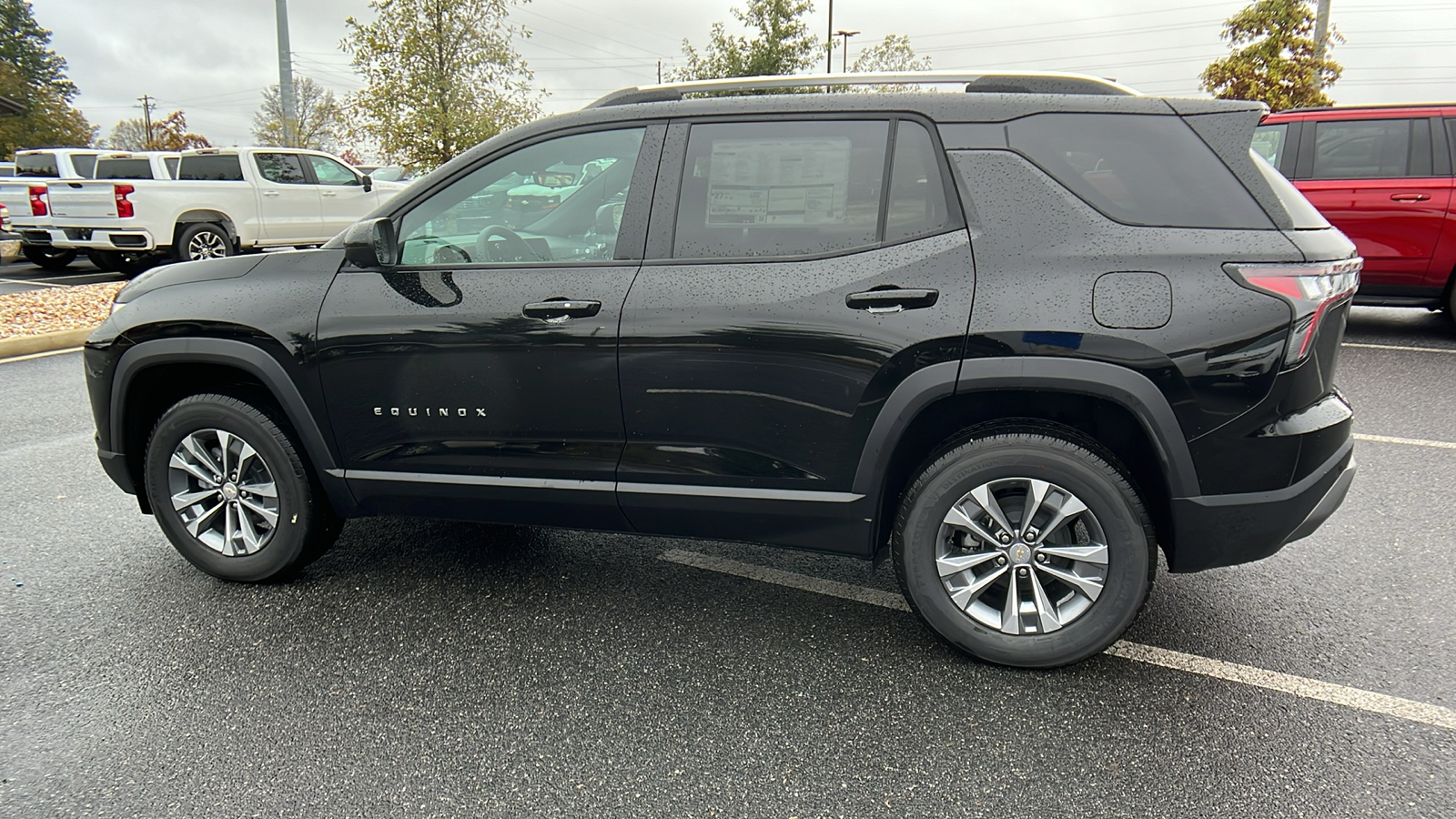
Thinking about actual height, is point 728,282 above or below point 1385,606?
above

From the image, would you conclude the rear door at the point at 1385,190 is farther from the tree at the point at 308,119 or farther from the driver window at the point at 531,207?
the tree at the point at 308,119

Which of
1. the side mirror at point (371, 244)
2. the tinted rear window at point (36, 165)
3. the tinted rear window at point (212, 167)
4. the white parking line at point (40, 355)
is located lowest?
the white parking line at point (40, 355)

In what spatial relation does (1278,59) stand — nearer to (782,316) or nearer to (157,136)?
(782,316)

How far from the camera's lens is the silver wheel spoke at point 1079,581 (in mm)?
2797

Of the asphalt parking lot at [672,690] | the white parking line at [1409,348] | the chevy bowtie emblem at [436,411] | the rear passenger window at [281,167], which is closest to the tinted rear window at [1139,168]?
the asphalt parking lot at [672,690]

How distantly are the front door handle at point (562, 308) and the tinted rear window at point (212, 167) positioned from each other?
13.7 m

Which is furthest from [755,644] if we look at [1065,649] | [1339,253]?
[1339,253]

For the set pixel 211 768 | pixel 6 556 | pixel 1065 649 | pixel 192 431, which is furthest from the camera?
pixel 6 556

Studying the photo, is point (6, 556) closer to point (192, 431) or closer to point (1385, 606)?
point (192, 431)

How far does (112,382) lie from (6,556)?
3.53 ft

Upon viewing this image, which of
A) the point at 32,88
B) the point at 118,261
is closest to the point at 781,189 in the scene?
the point at 118,261

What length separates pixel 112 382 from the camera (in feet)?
11.6

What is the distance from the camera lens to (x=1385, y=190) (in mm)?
7812

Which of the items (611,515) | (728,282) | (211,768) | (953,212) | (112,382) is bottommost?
(211,768)
